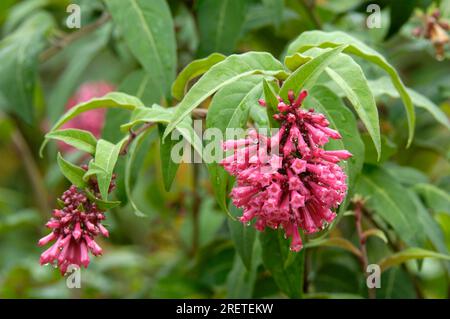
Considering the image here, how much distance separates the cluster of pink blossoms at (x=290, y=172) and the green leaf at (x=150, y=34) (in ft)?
1.27

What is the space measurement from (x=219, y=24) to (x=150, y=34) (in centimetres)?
22

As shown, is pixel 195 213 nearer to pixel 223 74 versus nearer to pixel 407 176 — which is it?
pixel 407 176

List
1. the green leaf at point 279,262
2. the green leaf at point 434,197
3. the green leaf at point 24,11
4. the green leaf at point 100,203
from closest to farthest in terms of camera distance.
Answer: the green leaf at point 100,203 → the green leaf at point 279,262 → the green leaf at point 434,197 → the green leaf at point 24,11

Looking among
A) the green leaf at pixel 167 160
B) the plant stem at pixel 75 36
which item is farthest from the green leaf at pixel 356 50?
the plant stem at pixel 75 36

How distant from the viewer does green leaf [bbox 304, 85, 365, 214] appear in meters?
1.08

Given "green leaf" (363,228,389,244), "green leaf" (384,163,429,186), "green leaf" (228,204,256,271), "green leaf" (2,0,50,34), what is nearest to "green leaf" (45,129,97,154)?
"green leaf" (228,204,256,271)

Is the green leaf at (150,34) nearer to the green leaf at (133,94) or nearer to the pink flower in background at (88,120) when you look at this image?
the green leaf at (133,94)

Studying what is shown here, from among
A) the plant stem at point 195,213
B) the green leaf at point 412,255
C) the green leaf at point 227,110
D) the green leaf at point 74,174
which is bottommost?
the plant stem at point 195,213

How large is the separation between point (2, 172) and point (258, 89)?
2873mm

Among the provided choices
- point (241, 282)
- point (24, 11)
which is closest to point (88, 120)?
point (24, 11)

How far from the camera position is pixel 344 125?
109 cm

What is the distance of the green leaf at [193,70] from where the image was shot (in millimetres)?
1097

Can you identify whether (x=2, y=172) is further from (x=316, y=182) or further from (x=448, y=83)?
(x=316, y=182)
